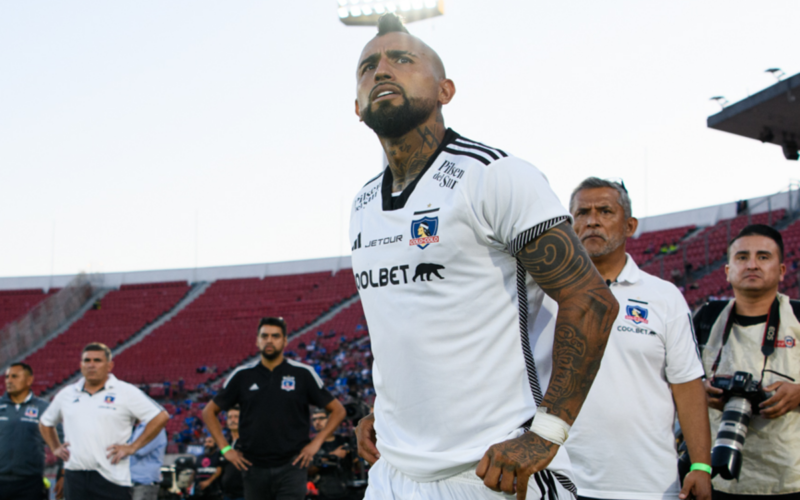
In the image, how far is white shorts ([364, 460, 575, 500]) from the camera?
176 centimetres

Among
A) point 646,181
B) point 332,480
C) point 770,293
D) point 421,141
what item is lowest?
point 332,480

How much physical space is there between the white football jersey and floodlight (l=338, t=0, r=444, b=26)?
33.0 feet

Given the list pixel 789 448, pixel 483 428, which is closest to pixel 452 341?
pixel 483 428

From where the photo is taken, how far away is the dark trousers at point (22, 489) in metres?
7.42

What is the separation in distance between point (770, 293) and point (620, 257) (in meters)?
0.82

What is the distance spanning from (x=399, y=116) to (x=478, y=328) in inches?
27.0

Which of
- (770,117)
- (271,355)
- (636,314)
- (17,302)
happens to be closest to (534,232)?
(636,314)

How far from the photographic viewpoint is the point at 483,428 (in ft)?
5.87

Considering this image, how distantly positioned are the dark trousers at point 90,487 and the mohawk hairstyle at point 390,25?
5984mm

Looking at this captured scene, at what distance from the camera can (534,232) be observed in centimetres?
174

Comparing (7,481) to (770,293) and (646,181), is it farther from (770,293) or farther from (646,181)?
(646,181)

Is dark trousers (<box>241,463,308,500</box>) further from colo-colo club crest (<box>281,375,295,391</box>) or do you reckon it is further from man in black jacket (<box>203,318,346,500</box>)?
colo-colo club crest (<box>281,375,295,391</box>)

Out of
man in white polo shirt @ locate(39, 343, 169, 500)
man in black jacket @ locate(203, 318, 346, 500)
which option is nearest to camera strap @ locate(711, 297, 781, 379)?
man in black jacket @ locate(203, 318, 346, 500)

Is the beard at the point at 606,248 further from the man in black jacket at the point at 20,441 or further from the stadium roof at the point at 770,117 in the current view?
the man in black jacket at the point at 20,441
